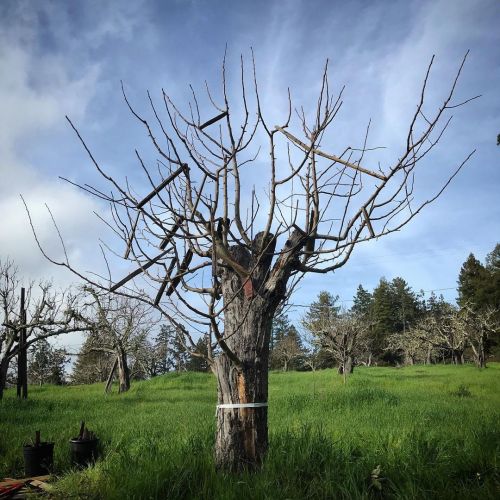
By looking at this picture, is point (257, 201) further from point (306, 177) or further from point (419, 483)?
point (419, 483)

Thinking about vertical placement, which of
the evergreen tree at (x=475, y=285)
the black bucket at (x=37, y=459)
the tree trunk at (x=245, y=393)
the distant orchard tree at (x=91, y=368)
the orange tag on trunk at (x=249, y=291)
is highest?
the evergreen tree at (x=475, y=285)

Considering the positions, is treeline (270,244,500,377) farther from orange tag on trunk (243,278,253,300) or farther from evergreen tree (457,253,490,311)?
orange tag on trunk (243,278,253,300)

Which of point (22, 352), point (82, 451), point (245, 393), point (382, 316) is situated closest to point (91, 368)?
point (22, 352)

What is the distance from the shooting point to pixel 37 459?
584 centimetres

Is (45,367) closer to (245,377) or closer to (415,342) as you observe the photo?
(415,342)

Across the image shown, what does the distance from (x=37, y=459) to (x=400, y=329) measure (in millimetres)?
78868

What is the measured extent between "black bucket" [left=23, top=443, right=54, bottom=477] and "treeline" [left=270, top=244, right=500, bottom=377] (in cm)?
1946

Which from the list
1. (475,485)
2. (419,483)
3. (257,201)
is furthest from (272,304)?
(475,485)

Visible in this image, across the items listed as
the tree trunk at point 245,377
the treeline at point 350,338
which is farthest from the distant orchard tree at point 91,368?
the tree trunk at point 245,377

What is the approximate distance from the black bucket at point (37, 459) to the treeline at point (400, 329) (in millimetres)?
19465

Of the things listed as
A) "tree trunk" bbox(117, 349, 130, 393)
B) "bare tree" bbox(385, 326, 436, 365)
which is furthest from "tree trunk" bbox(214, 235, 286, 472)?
"bare tree" bbox(385, 326, 436, 365)

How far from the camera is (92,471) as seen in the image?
15.5 ft

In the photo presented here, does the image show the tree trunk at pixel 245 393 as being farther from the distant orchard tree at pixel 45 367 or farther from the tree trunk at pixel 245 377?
the distant orchard tree at pixel 45 367

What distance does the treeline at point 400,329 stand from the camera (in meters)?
37.9
